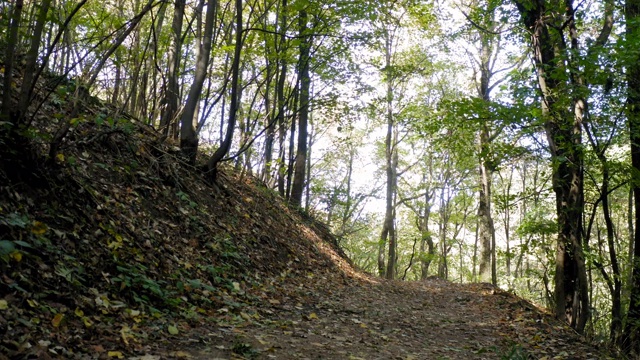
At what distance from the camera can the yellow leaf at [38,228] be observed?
4154mm

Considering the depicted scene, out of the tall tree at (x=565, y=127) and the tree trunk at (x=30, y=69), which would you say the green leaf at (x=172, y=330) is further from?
the tall tree at (x=565, y=127)

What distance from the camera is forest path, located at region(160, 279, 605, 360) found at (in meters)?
4.43

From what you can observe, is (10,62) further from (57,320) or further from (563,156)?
(563,156)

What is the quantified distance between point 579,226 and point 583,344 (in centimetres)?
197

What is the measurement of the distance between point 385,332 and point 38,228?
13.7 ft

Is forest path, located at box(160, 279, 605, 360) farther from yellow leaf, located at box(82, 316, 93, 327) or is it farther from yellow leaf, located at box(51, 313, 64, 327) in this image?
yellow leaf, located at box(51, 313, 64, 327)

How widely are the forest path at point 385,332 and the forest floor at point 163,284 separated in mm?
33

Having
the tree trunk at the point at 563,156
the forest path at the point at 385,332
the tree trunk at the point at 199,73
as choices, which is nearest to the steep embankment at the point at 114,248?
the forest path at the point at 385,332

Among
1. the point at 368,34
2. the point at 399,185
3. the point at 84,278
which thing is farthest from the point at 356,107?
the point at 399,185

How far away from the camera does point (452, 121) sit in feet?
27.5

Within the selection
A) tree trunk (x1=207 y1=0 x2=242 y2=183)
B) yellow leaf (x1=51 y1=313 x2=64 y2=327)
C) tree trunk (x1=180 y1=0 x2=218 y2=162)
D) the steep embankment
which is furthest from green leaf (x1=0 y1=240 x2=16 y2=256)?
tree trunk (x1=207 y1=0 x2=242 y2=183)

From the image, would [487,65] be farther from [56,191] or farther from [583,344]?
[56,191]

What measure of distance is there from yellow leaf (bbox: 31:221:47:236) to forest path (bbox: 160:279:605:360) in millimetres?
1602

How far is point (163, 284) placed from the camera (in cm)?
514
